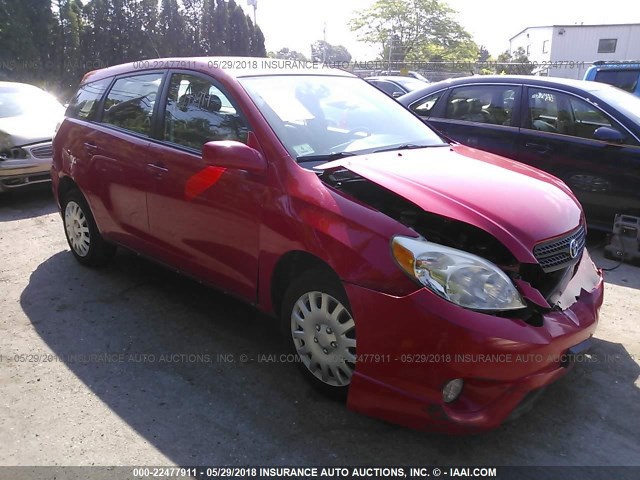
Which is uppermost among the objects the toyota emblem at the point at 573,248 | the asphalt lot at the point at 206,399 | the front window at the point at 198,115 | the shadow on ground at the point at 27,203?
the front window at the point at 198,115

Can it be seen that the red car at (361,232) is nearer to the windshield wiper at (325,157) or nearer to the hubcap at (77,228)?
the windshield wiper at (325,157)

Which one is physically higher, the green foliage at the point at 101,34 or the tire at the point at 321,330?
the green foliage at the point at 101,34

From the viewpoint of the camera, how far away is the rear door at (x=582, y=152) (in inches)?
198

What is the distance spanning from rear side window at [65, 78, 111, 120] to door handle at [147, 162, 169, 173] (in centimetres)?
121

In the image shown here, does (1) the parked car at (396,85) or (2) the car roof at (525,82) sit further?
(1) the parked car at (396,85)

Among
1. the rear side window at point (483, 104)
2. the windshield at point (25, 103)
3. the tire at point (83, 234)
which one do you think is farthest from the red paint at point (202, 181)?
the windshield at point (25, 103)

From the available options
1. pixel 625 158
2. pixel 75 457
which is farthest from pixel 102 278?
pixel 625 158

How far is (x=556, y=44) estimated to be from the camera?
143ft

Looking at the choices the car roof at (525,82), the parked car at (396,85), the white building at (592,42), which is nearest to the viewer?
the car roof at (525,82)

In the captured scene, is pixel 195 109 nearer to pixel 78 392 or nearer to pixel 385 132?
pixel 385 132

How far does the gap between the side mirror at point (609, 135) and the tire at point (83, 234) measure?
15.3 feet

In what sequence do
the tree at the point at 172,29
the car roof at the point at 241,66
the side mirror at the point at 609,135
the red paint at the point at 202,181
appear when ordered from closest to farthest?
the red paint at the point at 202,181, the car roof at the point at 241,66, the side mirror at the point at 609,135, the tree at the point at 172,29

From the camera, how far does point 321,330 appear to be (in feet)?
8.86

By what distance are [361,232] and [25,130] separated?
6618mm
